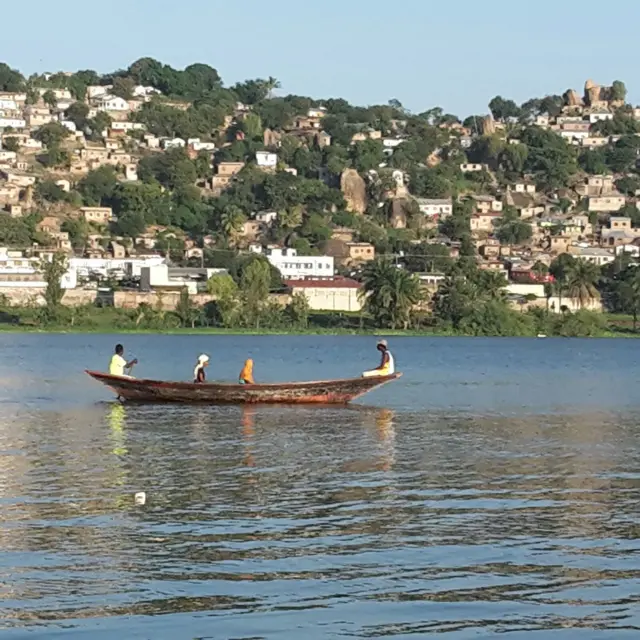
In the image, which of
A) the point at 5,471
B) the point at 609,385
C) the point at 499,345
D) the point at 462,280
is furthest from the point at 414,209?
the point at 5,471

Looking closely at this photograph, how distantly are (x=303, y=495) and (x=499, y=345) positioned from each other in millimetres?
84288

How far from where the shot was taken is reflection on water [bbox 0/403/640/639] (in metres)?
16.0

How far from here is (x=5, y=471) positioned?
26562mm

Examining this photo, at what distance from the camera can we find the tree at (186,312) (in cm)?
12406

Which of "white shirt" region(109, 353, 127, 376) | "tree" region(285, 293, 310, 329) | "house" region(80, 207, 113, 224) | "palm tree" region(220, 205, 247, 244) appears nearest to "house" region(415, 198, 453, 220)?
"palm tree" region(220, 205, 247, 244)

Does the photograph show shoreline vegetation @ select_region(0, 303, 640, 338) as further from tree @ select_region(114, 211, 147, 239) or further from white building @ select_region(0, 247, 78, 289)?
tree @ select_region(114, 211, 147, 239)

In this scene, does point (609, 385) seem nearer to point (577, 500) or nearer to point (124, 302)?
point (577, 500)

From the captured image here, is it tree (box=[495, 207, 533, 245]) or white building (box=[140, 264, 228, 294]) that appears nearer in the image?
white building (box=[140, 264, 228, 294])

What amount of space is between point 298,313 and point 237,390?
272 feet

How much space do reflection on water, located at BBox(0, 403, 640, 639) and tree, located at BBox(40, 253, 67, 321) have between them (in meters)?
85.4

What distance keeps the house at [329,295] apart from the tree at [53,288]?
21.3 m

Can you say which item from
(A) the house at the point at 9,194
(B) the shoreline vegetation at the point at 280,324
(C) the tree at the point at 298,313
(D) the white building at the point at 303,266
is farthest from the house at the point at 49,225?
(C) the tree at the point at 298,313

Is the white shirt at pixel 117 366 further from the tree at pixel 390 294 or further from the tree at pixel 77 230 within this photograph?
the tree at pixel 77 230

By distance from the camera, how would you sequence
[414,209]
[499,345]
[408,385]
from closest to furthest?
[408,385] → [499,345] → [414,209]
